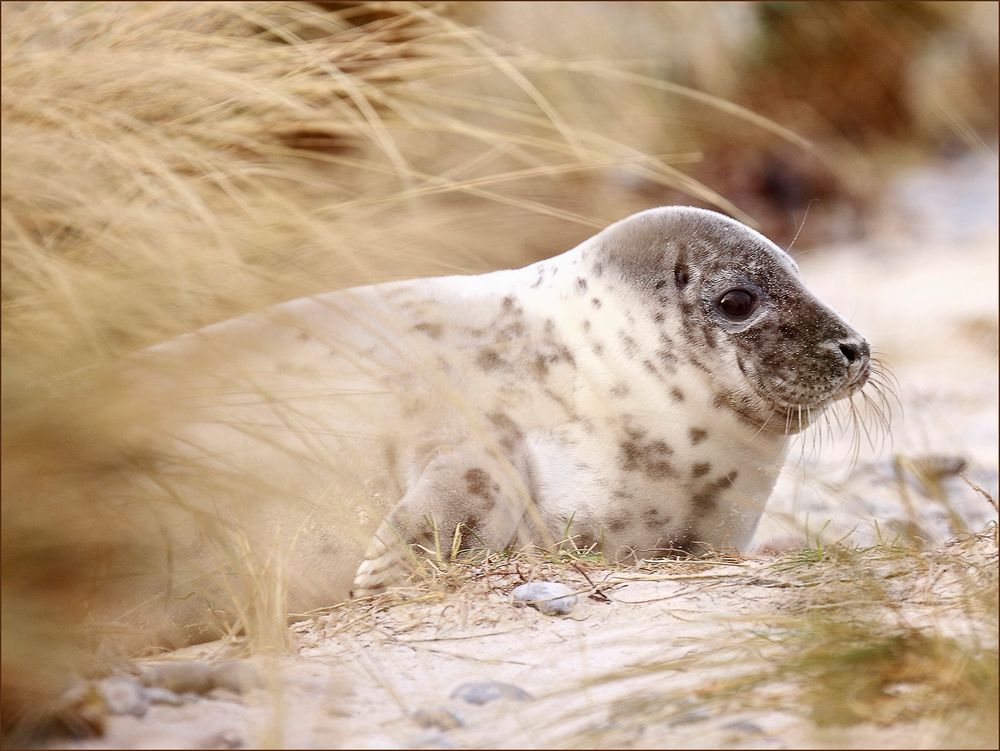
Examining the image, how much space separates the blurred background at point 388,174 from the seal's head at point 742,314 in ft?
0.88

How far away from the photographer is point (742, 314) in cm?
329

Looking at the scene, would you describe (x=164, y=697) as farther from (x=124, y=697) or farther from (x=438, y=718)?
(x=438, y=718)

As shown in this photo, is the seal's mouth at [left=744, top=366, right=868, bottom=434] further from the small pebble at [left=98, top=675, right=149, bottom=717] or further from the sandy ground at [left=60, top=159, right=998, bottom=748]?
the small pebble at [left=98, top=675, right=149, bottom=717]

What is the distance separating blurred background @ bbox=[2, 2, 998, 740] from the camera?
2.19 meters

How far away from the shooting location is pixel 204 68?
3.52 metres

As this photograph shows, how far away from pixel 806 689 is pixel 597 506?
1.27m

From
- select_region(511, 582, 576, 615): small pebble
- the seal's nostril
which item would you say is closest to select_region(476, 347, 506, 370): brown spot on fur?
select_region(511, 582, 576, 615): small pebble

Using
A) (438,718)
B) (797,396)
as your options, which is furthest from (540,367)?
(438,718)

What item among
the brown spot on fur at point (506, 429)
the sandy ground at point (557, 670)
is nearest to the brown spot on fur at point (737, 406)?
the sandy ground at point (557, 670)

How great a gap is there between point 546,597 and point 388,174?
2385 mm

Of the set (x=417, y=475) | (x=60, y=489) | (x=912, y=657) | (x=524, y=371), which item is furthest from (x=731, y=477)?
(x=60, y=489)

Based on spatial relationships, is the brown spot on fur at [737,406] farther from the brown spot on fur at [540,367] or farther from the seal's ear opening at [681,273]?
the brown spot on fur at [540,367]

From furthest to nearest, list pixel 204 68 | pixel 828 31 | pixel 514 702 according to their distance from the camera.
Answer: pixel 828 31, pixel 204 68, pixel 514 702

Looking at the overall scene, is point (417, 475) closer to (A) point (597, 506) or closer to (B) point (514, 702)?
(A) point (597, 506)
